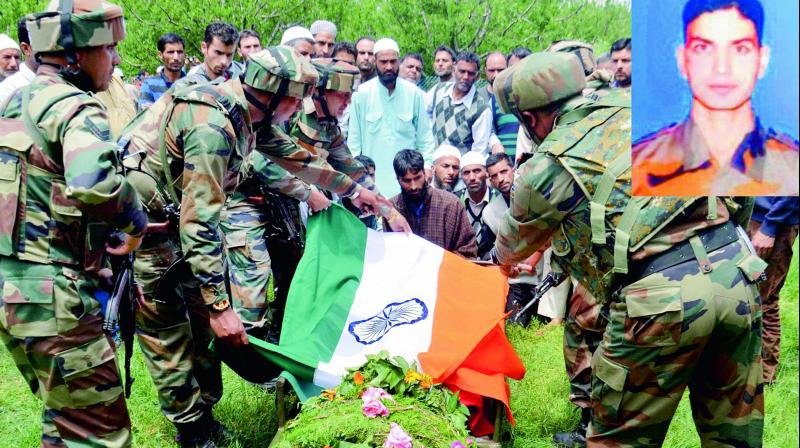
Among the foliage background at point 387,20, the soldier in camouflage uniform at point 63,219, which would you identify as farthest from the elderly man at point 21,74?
the foliage background at point 387,20

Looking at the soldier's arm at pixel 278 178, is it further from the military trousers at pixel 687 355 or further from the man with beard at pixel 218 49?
the military trousers at pixel 687 355

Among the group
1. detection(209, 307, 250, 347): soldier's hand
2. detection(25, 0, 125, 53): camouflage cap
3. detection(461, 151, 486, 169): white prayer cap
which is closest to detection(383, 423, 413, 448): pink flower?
detection(209, 307, 250, 347): soldier's hand

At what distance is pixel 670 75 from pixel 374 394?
1.83 m

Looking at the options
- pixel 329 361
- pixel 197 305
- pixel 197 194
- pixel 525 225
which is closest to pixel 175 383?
pixel 197 305

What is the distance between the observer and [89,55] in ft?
9.67

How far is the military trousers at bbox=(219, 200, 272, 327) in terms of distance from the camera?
4.79 m

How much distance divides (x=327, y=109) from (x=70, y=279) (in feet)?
9.13

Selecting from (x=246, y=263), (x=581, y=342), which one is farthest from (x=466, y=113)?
(x=581, y=342)

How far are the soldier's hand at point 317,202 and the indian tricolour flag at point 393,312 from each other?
0.05 metres

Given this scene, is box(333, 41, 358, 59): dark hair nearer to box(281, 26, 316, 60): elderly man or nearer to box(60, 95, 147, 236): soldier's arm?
box(281, 26, 316, 60): elderly man

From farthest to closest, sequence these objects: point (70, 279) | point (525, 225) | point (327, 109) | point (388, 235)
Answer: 1. point (327, 109)
2. point (388, 235)
3. point (525, 225)
4. point (70, 279)

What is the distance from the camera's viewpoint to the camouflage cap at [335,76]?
5.18 m

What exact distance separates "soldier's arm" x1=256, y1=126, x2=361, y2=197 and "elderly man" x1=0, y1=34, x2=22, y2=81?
4.06m

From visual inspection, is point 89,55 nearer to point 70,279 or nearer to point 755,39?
point 70,279
